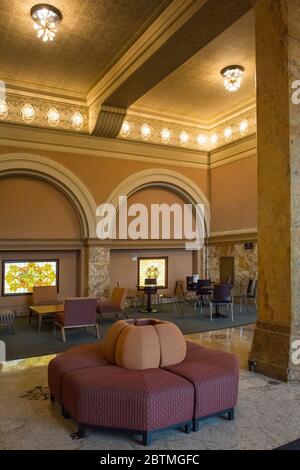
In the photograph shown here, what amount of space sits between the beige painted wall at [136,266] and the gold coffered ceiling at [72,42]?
15.3 ft

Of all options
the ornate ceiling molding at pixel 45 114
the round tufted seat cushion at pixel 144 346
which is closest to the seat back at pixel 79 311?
the round tufted seat cushion at pixel 144 346

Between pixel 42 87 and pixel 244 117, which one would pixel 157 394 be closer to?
pixel 42 87

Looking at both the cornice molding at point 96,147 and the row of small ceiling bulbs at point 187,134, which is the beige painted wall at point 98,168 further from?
the row of small ceiling bulbs at point 187,134

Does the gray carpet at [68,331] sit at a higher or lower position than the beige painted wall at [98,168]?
lower

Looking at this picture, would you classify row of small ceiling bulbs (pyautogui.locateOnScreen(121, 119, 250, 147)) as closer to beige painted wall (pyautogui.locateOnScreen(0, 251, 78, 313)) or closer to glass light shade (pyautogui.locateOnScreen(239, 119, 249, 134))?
glass light shade (pyautogui.locateOnScreen(239, 119, 249, 134))

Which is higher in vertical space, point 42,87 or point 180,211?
point 42,87

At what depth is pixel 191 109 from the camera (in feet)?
35.4

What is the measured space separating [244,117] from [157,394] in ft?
30.3

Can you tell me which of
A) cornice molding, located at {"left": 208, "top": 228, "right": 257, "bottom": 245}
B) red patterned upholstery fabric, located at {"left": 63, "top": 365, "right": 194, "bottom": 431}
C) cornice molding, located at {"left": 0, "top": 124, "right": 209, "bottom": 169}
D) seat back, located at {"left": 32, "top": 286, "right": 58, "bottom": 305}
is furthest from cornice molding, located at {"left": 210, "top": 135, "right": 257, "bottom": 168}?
red patterned upholstery fabric, located at {"left": 63, "top": 365, "right": 194, "bottom": 431}

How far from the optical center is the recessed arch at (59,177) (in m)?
9.05

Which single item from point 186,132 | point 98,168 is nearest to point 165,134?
point 186,132

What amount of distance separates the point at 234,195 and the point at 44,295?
5985mm

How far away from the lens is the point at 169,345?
371cm
